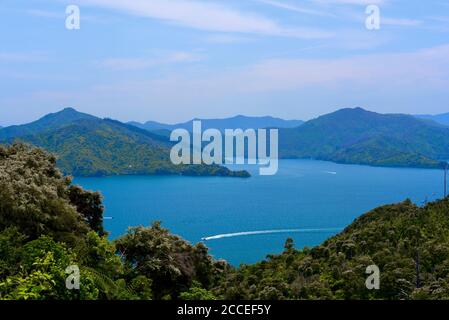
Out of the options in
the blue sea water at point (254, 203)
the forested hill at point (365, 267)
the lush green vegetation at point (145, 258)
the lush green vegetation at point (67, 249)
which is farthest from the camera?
the blue sea water at point (254, 203)

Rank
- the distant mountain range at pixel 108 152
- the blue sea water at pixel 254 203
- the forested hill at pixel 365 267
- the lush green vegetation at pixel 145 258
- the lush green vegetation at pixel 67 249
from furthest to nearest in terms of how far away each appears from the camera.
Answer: the distant mountain range at pixel 108 152, the blue sea water at pixel 254 203, the forested hill at pixel 365 267, the lush green vegetation at pixel 145 258, the lush green vegetation at pixel 67 249

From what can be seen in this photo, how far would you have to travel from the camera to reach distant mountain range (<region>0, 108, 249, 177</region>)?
139 meters

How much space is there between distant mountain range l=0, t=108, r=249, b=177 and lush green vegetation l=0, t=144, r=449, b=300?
114 m

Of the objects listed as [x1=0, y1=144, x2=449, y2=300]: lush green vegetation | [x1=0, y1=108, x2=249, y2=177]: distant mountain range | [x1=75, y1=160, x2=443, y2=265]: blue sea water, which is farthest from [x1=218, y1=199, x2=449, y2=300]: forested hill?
[x1=0, y1=108, x2=249, y2=177]: distant mountain range

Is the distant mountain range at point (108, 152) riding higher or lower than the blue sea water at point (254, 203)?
higher

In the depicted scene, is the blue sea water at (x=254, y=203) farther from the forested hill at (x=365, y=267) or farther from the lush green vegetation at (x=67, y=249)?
the lush green vegetation at (x=67, y=249)

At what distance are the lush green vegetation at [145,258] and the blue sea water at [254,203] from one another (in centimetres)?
3427

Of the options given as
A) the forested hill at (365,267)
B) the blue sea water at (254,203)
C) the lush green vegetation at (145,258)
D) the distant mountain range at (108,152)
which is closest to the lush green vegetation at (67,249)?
the lush green vegetation at (145,258)

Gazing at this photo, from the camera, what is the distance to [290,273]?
1847cm

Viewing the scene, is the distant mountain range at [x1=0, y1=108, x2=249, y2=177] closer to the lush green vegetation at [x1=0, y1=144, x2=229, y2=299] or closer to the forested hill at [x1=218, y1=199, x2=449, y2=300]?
the forested hill at [x1=218, y1=199, x2=449, y2=300]

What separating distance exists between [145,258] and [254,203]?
80457mm

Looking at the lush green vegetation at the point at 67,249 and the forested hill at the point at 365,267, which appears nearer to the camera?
the lush green vegetation at the point at 67,249

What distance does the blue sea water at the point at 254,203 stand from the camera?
218 feet

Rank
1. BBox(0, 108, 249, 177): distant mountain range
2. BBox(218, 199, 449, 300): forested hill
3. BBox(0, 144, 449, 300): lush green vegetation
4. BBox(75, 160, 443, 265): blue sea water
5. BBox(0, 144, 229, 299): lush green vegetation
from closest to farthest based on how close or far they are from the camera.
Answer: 1. BBox(0, 144, 229, 299): lush green vegetation
2. BBox(0, 144, 449, 300): lush green vegetation
3. BBox(218, 199, 449, 300): forested hill
4. BBox(75, 160, 443, 265): blue sea water
5. BBox(0, 108, 249, 177): distant mountain range
